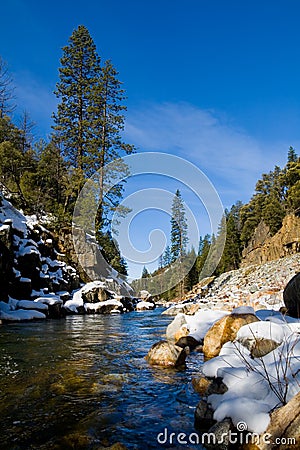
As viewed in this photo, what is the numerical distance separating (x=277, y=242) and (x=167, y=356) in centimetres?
3370

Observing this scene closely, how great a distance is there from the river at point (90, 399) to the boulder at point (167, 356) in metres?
0.20

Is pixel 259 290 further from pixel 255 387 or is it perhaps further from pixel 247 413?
pixel 247 413

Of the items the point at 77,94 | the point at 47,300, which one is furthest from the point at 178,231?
the point at 47,300

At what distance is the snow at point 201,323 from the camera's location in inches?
281

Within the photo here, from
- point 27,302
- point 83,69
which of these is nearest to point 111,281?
point 27,302

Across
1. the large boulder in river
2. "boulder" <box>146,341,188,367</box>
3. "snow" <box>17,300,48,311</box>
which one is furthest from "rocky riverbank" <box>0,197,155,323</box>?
the large boulder in river

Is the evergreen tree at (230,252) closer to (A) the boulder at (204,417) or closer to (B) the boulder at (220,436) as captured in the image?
(A) the boulder at (204,417)

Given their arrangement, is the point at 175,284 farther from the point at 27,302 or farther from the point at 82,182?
the point at 27,302

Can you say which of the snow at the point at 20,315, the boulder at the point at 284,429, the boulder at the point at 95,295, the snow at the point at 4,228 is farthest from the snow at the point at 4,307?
the boulder at the point at 284,429

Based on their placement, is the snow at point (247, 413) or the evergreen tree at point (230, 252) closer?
the snow at point (247, 413)

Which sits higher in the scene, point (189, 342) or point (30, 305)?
point (30, 305)

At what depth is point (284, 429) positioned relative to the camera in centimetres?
224

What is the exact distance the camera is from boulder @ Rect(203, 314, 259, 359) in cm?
567

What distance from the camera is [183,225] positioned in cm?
A: 4978
